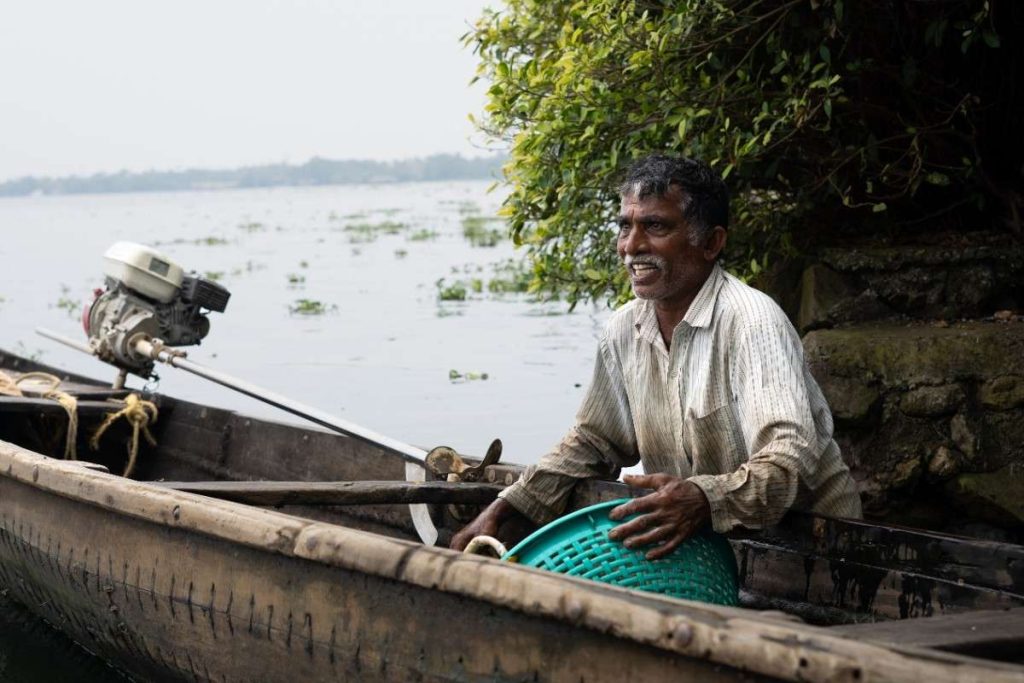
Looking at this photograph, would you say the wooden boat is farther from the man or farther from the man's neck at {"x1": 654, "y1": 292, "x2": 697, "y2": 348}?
the man's neck at {"x1": 654, "y1": 292, "x2": 697, "y2": 348}

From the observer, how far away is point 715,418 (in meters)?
3.43

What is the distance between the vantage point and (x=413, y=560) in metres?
2.83

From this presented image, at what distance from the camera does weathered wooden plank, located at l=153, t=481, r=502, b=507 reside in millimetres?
3760

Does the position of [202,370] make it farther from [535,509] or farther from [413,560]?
[413,560]

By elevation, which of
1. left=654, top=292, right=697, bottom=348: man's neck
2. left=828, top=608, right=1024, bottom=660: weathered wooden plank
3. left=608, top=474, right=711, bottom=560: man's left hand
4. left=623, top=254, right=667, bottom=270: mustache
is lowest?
left=828, top=608, right=1024, bottom=660: weathered wooden plank

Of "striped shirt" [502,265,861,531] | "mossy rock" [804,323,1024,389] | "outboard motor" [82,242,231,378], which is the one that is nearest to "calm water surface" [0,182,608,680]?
"outboard motor" [82,242,231,378]

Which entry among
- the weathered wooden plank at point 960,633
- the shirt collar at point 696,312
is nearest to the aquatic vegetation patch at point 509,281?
the shirt collar at point 696,312

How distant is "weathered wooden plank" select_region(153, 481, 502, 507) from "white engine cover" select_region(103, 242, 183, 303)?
2159 mm

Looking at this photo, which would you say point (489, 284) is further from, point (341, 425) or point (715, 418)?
point (715, 418)

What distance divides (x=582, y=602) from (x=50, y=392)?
3917mm

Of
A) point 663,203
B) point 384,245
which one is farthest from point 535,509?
point 384,245

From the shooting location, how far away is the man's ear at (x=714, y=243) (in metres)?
3.47

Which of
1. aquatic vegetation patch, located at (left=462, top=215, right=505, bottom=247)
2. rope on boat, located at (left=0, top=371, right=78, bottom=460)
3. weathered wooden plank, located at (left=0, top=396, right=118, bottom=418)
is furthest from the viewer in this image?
aquatic vegetation patch, located at (left=462, top=215, right=505, bottom=247)

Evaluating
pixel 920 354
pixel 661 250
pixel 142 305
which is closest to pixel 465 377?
pixel 142 305
